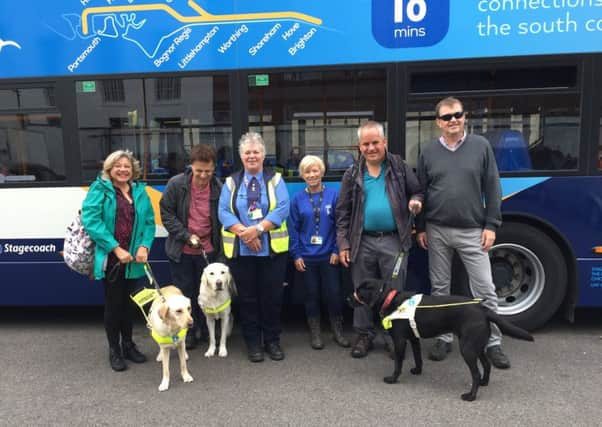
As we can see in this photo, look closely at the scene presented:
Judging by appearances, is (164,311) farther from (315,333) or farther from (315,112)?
(315,112)

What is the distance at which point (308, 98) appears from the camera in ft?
14.1

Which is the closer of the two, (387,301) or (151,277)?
(387,301)

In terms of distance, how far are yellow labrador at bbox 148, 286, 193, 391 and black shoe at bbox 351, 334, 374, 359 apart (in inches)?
53.9

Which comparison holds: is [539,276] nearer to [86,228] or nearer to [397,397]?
[397,397]

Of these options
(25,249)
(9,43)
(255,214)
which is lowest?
(25,249)

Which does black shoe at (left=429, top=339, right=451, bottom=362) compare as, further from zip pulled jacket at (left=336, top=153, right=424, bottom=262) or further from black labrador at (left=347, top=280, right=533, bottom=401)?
zip pulled jacket at (left=336, top=153, right=424, bottom=262)

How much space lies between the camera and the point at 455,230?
3.73 m

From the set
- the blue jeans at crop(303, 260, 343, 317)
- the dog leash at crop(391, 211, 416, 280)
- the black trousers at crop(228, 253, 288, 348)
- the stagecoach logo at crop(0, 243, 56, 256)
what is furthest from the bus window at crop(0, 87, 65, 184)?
the dog leash at crop(391, 211, 416, 280)

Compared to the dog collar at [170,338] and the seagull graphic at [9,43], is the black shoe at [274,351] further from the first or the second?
the seagull graphic at [9,43]

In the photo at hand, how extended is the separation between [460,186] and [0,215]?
4.21m

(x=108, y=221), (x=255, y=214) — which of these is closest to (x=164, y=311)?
(x=108, y=221)

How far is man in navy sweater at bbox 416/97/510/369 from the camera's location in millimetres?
3607

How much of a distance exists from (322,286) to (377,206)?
3.30ft

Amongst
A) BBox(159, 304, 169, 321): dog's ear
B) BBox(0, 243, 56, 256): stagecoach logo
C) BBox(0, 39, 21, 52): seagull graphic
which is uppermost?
BBox(0, 39, 21, 52): seagull graphic
